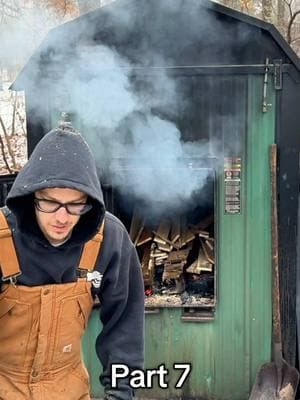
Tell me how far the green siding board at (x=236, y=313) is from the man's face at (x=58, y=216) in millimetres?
2252

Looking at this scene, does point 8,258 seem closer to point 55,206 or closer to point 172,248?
point 55,206

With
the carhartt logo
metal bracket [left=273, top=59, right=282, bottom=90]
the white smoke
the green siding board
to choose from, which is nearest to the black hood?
the carhartt logo

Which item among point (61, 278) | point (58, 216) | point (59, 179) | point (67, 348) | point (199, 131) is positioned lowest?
point (67, 348)

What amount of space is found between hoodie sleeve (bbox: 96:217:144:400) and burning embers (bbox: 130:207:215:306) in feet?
6.99

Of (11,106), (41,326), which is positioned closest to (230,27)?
(41,326)

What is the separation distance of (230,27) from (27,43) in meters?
5.70

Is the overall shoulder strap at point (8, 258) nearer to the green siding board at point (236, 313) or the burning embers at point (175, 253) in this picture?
the green siding board at point (236, 313)

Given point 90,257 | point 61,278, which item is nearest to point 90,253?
point 90,257

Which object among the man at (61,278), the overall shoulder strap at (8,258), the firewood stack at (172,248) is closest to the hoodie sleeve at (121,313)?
the man at (61,278)

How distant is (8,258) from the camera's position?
2230 millimetres

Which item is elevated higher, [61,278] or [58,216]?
[58,216]

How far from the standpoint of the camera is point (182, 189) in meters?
4.48

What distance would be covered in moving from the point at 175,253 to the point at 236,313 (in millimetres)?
713

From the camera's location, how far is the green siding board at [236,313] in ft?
14.1
